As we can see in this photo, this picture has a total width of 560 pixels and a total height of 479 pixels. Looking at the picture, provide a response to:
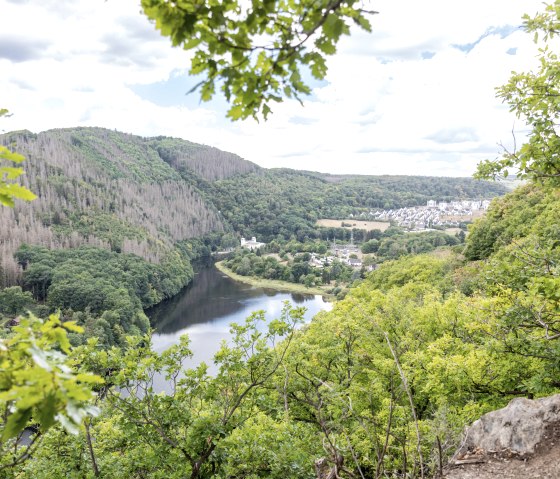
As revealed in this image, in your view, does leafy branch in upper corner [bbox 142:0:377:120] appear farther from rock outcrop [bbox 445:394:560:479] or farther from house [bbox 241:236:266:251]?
house [bbox 241:236:266:251]

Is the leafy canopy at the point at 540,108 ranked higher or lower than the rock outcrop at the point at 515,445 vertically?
higher

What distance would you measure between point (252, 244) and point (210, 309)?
71593mm

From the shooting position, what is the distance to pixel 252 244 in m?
139

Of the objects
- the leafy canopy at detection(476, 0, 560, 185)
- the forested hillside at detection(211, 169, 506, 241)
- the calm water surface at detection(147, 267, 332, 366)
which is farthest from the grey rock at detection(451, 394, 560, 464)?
the forested hillside at detection(211, 169, 506, 241)

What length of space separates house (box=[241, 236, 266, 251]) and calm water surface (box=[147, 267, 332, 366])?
38.1 metres

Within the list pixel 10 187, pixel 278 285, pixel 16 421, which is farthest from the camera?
pixel 278 285

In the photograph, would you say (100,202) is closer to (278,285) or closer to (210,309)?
(278,285)

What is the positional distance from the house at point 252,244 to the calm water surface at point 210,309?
38.1 meters

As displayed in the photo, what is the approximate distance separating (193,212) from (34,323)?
481 feet

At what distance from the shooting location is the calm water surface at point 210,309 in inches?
2087

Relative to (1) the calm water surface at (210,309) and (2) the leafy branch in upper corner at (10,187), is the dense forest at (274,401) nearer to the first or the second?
(2) the leafy branch in upper corner at (10,187)

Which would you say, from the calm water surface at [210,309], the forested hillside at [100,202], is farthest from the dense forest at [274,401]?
the forested hillside at [100,202]

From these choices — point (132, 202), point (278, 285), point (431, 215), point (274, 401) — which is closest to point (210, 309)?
point (278, 285)

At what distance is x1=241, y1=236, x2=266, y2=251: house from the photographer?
5217 inches
